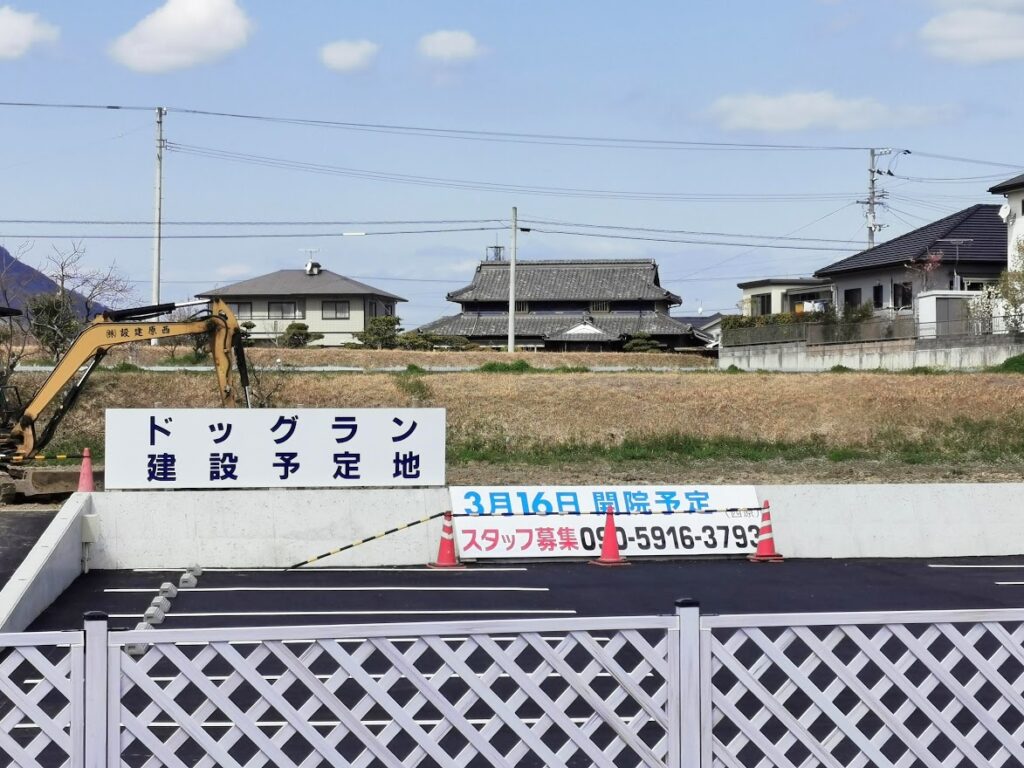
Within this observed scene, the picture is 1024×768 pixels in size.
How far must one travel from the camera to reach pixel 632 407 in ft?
101

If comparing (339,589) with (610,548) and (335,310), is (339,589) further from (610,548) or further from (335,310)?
(335,310)

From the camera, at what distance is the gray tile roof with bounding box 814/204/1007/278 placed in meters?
47.0

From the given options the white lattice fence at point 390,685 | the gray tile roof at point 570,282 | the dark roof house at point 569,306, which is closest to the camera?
the white lattice fence at point 390,685

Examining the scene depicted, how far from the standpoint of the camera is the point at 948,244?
47.2 meters

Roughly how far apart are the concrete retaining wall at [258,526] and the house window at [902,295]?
116 feet

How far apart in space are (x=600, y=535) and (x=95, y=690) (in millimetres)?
12849

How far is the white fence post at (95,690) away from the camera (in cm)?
472

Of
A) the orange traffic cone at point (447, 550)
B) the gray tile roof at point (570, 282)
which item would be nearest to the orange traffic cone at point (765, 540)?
the orange traffic cone at point (447, 550)

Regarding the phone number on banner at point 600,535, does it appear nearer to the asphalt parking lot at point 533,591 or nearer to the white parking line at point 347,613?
the asphalt parking lot at point 533,591

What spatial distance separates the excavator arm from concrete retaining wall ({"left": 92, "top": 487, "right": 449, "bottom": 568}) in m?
4.30

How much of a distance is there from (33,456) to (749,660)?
14.2 m

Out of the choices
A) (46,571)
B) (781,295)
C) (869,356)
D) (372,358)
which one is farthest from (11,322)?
(781,295)

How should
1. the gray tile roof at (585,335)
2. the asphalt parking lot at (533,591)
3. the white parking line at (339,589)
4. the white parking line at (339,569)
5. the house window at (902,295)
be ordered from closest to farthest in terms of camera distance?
the asphalt parking lot at (533,591) < the white parking line at (339,589) < the white parking line at (339,569) < the house window at (902,295) < the gray tile roof at (585,335)

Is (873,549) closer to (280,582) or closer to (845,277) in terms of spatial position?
(280,582)
